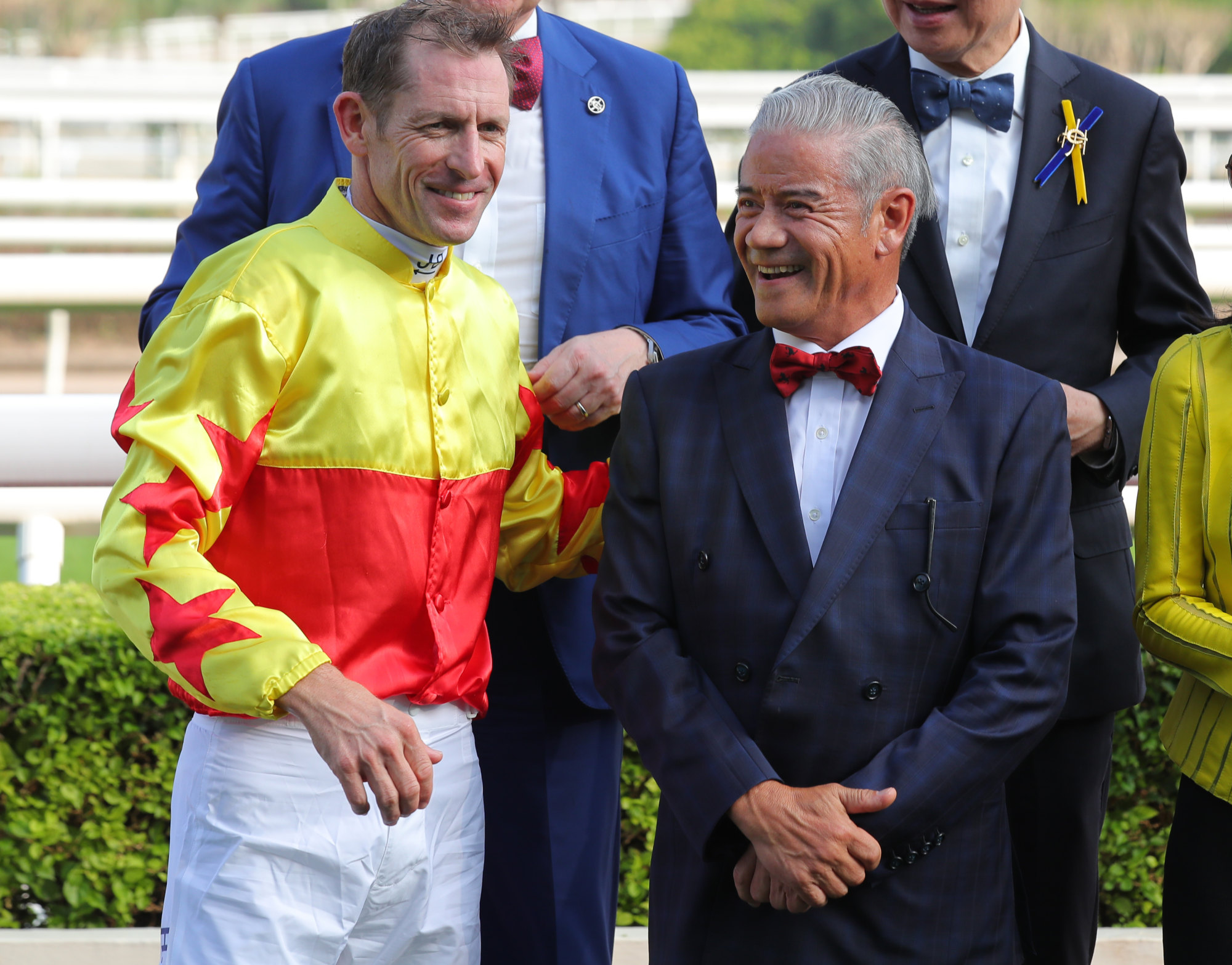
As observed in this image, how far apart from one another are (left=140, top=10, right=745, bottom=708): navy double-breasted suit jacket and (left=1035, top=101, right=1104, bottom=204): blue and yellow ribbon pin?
2.09 ft

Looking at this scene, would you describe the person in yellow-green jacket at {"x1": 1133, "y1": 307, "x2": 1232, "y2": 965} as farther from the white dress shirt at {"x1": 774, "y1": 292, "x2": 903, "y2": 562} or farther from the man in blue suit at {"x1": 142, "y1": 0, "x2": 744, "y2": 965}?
the man in blue suit at {"x1": 142, "y1": 0, "x2": 744, "y2": 965}

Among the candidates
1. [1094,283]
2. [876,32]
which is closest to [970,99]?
[1094,283]

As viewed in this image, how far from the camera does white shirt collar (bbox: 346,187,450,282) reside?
2338 millimetres

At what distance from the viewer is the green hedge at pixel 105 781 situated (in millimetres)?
3955

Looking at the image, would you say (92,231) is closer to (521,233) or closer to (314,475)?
(521,233)

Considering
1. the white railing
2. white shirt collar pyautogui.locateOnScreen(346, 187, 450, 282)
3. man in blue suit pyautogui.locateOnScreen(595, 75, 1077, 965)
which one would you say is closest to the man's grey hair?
man in blue suit pyautogui.locateOnScreen(595, 75, 1077, 965)

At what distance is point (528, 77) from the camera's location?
2768 mm

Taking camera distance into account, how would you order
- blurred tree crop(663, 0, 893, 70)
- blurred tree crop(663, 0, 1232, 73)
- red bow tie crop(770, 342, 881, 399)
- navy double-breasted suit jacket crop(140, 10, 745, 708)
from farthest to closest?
blurred tree crop(663, 0, 1232, 73) < blurred tree crop(663, 0, 893, 70) < navy double-breasted suit jacket crop(140, 10, 745, 708) < red bow tie crop(770, 342, 881, 399)

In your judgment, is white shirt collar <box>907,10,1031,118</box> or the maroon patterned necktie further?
white shirt collar <box>907,10,1031,118</box>

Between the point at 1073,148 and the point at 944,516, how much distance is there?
3.06 ft

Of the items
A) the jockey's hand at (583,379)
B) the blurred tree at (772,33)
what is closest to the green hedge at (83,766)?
the jockey's hand at (583,379)

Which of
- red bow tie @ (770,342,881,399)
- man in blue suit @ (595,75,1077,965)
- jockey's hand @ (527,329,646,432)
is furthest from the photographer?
jockey's hand @ (527,329,646,432)

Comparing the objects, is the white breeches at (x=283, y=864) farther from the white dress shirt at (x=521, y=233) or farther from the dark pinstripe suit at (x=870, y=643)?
the white dress shirt at (x=521, y=233)

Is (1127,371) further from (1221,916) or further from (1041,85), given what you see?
(1221,916)
